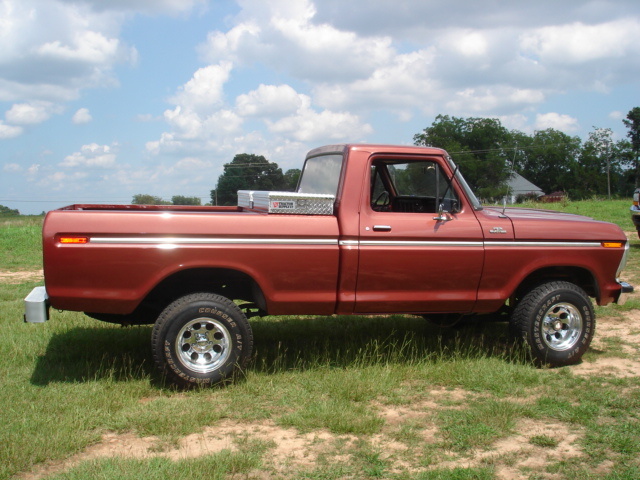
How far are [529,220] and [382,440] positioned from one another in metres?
2.64

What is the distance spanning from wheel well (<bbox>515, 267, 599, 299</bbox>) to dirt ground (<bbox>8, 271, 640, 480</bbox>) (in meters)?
1.79

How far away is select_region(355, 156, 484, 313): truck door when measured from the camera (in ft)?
18.1

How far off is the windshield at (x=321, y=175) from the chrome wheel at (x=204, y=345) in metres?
1.59

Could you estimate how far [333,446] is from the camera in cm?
421

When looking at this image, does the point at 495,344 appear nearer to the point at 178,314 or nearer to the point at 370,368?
the point at 370,368

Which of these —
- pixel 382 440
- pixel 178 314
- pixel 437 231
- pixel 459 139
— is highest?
pixel 459 139

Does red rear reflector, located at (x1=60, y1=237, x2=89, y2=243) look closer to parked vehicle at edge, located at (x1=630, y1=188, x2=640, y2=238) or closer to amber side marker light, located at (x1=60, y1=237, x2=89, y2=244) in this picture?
amber side marker light, located at (x1=60, y1=237, x2=89, y2=244)

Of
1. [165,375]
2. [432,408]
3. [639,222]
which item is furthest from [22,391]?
[639,222]

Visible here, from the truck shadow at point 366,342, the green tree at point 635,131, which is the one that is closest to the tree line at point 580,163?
the green tree at point 635,131

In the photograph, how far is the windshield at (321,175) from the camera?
5965mm

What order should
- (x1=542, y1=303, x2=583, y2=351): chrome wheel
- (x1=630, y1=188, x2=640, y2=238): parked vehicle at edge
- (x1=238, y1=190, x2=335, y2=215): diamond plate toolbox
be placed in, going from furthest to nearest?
(x1=630, y1=188, x2=640, y2=238): parked vehicle at edge, (x1=542, y1=303, x2=583, y2=351): chrome wheel, (x1=238, y1=190, x2=335, y2=215): diamond plate toolbox

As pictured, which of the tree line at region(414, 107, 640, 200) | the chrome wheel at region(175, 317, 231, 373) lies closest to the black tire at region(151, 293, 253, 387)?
the chrome wheel at region(175, 317, 231, 373)

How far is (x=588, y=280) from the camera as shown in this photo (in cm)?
638

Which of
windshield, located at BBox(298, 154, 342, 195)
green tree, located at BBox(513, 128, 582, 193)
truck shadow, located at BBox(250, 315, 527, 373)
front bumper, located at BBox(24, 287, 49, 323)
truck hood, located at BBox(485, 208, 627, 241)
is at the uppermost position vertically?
green tree, located at BBox(513, 128, 582, 193)
